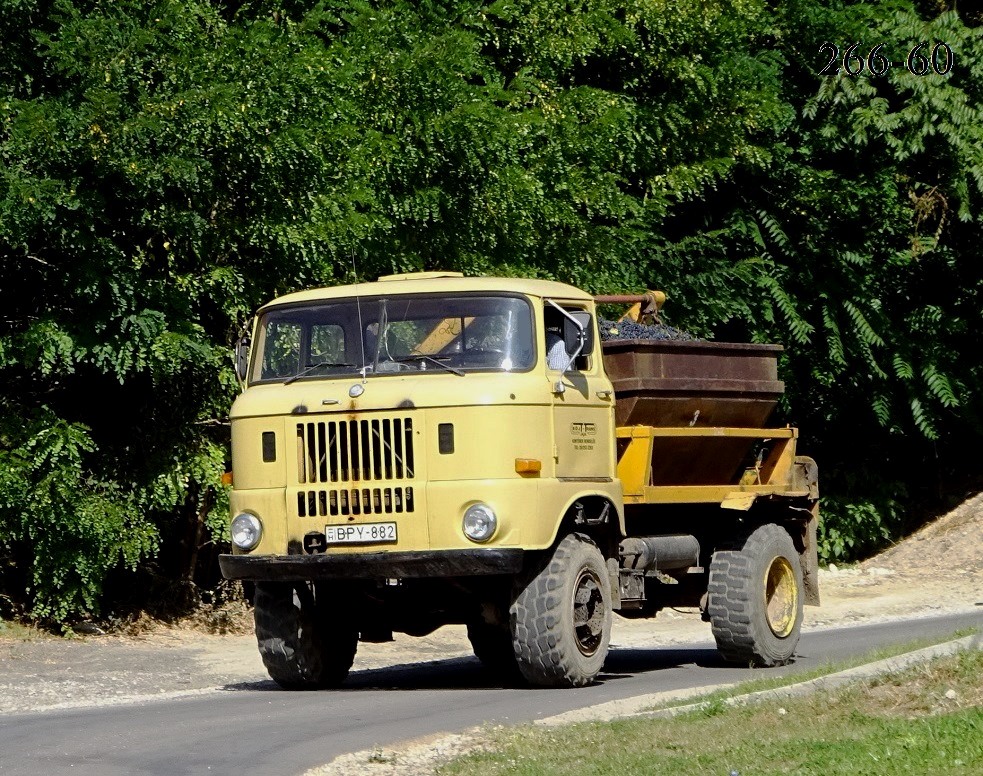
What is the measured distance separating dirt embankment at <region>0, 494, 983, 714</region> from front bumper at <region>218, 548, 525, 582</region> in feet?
7.24

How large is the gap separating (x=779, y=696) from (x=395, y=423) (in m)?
3.32

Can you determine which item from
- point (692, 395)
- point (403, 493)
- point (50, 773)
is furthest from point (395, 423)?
point (50, 773)

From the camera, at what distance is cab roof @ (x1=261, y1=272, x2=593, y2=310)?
40.7ft

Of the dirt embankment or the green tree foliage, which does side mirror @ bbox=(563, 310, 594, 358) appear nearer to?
the green tree foliage

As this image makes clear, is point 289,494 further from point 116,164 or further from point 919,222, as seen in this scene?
point 919,222

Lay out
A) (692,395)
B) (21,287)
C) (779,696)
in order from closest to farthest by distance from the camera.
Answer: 1. (779,696)
2. (692,395)
3. (21,287)

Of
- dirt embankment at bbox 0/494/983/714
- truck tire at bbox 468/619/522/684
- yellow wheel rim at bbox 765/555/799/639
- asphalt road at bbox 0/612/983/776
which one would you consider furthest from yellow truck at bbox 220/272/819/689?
dirt embankment at bbox 0/494/983/714

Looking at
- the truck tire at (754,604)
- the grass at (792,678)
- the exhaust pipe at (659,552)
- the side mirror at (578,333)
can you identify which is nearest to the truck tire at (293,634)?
the exhaust pipe at (659,552)

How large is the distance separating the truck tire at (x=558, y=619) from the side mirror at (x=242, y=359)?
2725 mm

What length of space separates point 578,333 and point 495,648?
3.54 m

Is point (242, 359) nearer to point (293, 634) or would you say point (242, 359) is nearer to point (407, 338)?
point (407, 338)

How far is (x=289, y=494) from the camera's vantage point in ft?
39.7

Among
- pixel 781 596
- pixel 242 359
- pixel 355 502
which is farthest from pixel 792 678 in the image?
pixel 242 359

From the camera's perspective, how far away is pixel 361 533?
11.9 metres
